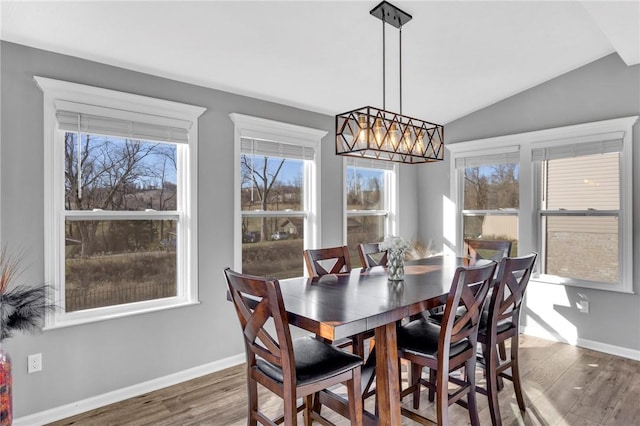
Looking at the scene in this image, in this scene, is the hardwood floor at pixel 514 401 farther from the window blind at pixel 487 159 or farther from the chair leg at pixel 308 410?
the window blind at pixel 487 159

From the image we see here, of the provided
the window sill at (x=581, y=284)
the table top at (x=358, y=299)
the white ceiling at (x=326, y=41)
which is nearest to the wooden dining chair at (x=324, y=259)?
the table top at (x=358, y=299)

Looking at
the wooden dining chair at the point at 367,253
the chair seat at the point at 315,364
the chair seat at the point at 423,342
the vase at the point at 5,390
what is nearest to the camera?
the chair seat at the point at 315,364

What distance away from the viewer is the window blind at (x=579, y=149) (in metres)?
3.53

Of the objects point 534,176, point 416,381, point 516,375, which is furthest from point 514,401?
point 534,176

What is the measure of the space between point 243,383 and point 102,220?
168 centimetres

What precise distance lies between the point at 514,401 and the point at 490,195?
8.18ft

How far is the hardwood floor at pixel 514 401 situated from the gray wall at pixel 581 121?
1.26ft

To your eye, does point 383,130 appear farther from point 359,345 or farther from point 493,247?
point 493,247

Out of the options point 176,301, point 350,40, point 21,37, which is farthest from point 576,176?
point 21,37

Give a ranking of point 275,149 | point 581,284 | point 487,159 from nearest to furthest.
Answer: point 275,149, point 581,284, point 487,159

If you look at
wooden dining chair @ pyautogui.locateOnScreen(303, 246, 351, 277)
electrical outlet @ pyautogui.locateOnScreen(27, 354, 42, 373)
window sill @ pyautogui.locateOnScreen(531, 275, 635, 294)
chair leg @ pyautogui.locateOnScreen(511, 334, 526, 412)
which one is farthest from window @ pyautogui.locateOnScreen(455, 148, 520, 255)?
electrical outlet @ pyautogui.locateOnScreen(27, 354, 42, 373)

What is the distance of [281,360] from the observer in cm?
173

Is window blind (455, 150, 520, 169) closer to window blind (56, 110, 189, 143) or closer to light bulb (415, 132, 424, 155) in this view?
light bulb (415, 132, 424, 155)

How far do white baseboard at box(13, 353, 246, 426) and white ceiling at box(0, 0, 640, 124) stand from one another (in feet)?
7.88
